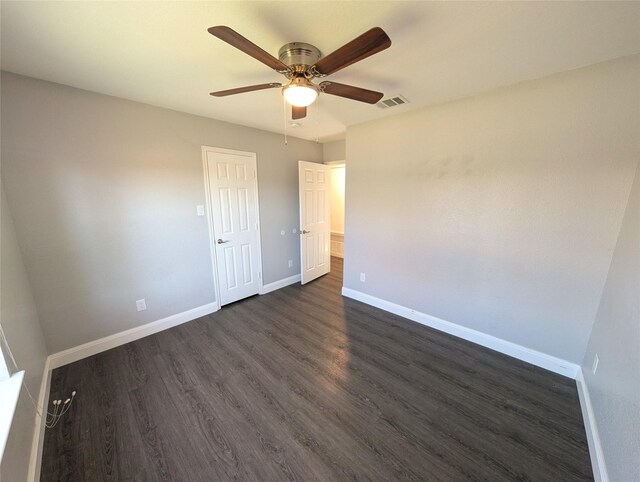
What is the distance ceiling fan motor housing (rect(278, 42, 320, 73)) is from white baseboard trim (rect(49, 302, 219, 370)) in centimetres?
286

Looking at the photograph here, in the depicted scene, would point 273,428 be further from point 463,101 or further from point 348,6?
point 463,101

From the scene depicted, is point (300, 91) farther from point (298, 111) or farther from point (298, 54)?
point (298, 111)

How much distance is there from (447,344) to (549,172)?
1.82 metres

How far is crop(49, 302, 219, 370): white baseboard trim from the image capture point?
7.27 feet

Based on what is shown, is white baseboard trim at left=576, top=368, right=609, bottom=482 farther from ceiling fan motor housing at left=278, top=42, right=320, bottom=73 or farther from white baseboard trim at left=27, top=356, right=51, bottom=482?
white baseboard trim at left=27, top=356, right=51, bottom=482

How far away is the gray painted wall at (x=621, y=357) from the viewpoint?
1.16m

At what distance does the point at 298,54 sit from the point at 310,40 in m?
0.10

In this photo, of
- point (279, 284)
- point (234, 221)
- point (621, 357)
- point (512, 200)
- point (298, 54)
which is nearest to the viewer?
point (621, 357)

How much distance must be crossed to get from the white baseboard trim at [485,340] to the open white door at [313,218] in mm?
1218

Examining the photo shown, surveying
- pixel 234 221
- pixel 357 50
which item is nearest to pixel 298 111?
pixel 357 50

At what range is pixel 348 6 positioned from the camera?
1221 millimetres

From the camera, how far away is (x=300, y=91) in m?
1.43

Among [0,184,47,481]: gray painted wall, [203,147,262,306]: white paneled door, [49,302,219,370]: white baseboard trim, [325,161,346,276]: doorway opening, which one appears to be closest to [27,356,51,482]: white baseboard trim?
[0,184,47,481]: gray painted wall

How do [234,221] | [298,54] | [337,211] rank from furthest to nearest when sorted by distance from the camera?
[337,211] → [234,221] → [298,54]
